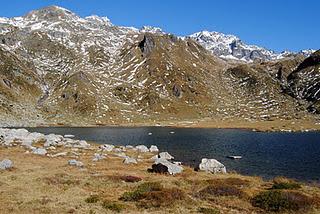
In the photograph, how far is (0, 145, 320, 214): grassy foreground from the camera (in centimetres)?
3359

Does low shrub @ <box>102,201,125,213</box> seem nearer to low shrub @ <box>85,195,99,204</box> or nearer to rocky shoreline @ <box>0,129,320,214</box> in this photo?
rocky shoreline @ <box>0,129,320,214</box>

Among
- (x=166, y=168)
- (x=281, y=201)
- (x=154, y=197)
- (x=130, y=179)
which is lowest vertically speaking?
(x=130, y=179)

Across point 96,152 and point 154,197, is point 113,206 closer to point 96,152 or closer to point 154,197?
point 154,197

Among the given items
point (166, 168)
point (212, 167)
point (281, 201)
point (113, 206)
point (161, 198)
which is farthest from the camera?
point (212, 167)

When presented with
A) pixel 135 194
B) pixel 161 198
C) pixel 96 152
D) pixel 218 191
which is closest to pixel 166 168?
pixel 218 191

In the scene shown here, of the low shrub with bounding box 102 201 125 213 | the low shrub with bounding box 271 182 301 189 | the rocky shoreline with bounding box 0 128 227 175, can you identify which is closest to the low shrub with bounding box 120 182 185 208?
the low shrub with bounding box 102 201 125 213

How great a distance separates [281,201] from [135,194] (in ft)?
45.8

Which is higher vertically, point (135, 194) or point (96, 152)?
point (135, 194)

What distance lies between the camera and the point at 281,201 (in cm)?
3562

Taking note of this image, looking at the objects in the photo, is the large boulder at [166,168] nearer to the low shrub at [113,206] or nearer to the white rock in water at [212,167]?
the white rock in water at [212,167]

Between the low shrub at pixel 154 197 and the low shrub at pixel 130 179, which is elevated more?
the low shrub at pixel 154 197

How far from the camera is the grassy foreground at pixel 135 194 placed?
110 feet

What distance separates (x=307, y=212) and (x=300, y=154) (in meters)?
67.4

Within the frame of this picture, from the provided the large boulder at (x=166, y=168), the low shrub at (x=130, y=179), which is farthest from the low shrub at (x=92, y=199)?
the large boulder at (x=166, y=168)
